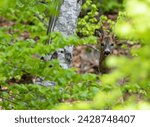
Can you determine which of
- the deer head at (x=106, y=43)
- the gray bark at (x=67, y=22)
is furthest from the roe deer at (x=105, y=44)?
the gray bark at (x=67, y=22)

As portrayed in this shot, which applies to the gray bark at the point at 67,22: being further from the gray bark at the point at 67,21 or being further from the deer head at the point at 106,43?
the deer head at the point at 106,43

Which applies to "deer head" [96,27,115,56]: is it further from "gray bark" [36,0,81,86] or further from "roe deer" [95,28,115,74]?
"gray bark" [36,0,81,86]

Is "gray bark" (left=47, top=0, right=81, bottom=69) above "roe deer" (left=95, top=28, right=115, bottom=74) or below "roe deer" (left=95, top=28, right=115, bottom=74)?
above

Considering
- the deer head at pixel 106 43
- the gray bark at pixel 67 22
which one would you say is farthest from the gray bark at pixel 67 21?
the deer head at pixel 106 43

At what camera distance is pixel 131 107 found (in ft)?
5.79

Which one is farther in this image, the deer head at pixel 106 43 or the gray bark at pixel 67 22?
the deer head at pixel 106 43

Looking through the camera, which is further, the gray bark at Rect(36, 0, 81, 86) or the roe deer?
the roe deer

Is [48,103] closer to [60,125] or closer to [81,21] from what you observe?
[60,125]

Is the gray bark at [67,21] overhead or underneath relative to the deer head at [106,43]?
overhead

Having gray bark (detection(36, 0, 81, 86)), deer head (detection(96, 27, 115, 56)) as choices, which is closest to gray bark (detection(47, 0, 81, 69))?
gray bark (detection(36, 0, 81, 86))

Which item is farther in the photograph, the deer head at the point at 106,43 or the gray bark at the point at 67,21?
the deer head at the point at 106,43

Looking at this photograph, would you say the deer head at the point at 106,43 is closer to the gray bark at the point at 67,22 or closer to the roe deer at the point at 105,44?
the roe deer at the point at 105,44

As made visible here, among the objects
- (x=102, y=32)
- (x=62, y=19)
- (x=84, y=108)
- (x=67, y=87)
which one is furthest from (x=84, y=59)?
(x=84, y=108)

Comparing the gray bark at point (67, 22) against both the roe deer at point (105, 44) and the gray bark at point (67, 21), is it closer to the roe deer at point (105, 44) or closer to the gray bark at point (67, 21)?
the gray bark at point (67, 21)
